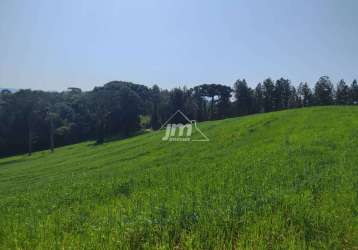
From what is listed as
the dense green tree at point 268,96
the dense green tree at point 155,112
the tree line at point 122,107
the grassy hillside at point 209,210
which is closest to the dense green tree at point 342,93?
the tree line at point 122,107

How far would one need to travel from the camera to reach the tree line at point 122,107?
278ft

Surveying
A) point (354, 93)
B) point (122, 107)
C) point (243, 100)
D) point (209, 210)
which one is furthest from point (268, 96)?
point (209, 210)

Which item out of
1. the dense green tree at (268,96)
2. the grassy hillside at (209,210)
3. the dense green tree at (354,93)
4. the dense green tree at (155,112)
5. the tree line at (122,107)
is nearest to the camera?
the grassy hillside at (209,210)

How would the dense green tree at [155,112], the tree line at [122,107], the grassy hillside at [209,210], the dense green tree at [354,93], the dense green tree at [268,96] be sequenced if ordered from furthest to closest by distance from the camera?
1. the dense green tree at [268,96]
2. the dense green tree at [155,112]
3. the dense green tree at [354,93]
4. the tree line at [122,107]
5. the grassy hillside at [209,210]

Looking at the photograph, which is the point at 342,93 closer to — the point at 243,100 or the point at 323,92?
the point at 323,92

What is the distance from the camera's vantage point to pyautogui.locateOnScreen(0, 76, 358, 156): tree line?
3337 inches

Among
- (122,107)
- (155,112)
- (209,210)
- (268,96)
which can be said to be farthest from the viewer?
(155,112)

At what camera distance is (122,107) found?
284 feet

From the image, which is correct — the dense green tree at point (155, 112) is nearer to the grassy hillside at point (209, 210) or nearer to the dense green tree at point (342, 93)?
the dense green tree at point (342, 93)

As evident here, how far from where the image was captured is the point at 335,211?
9094 mm

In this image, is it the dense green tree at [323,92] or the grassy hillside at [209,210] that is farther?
the dense green tree at [323,92]

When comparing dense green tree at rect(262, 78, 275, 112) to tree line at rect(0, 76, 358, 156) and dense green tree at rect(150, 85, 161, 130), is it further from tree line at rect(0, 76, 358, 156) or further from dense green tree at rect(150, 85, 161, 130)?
dense green tree at rect(150, 85, 161, 130)

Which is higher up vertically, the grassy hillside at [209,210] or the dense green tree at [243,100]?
the dense green tree at [243,100]

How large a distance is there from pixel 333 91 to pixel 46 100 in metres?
69.3
